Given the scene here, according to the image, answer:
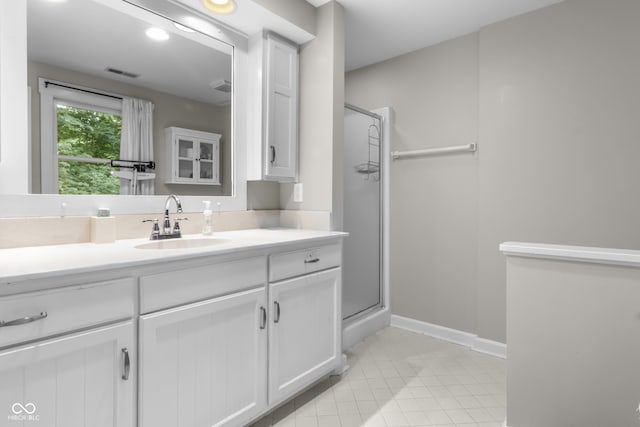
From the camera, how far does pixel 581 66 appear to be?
204cm

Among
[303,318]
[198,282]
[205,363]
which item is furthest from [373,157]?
A: [205,363]

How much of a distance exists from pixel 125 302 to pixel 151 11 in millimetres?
1476

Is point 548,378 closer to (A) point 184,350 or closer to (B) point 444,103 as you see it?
(A) point 184,350

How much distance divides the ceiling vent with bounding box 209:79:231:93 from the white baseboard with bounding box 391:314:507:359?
2216 mm

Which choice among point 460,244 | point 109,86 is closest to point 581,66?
point 460,244

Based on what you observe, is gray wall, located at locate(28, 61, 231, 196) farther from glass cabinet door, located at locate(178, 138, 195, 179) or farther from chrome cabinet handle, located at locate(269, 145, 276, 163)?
chrome cabinet handle, located at locate(269, 145, 276, 163)

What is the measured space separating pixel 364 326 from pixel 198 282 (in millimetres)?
1728

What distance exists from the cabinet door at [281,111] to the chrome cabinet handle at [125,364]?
4.13ft

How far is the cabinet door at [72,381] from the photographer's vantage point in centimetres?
86

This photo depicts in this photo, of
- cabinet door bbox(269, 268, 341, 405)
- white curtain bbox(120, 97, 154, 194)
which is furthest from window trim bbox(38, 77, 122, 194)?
cabinet door bbox(269, 268, 341, 405)

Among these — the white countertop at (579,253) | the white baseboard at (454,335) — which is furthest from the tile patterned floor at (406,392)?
the white countertop at (579,253)

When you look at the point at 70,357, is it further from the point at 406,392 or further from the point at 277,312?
the point at 406,392

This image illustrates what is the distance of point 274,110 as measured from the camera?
6.91ft

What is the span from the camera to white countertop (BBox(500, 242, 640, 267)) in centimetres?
122
